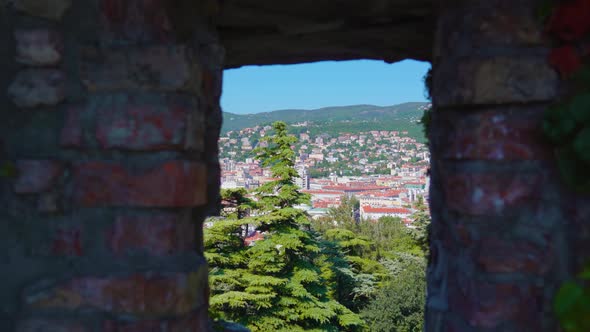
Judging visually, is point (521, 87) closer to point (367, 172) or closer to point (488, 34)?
point (488, 34)

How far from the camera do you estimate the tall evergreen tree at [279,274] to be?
11.0 meters

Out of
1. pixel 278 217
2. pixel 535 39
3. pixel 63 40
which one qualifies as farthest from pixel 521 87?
pixel 278 217

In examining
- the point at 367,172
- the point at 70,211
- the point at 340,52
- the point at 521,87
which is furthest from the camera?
the point at 367,172

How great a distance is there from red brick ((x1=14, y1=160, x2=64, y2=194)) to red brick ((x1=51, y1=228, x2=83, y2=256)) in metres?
0.10

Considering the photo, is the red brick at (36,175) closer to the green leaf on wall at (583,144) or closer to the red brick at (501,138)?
the red brick at (501,138)

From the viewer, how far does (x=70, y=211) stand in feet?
3.28

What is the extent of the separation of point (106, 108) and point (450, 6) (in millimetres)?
743

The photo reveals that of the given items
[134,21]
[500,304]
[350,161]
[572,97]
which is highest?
[134,21]

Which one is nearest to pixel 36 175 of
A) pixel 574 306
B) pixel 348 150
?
pixel 574 306

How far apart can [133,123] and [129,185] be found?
0.41ft

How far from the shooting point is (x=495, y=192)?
2.98 ft

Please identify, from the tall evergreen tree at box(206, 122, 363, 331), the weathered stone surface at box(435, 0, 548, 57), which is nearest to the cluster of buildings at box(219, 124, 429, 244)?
the tall evergreen tree at box(206, 122, 363, 331)

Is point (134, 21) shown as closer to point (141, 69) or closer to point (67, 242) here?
point (141, 69)

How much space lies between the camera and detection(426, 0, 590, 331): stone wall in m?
0.89
